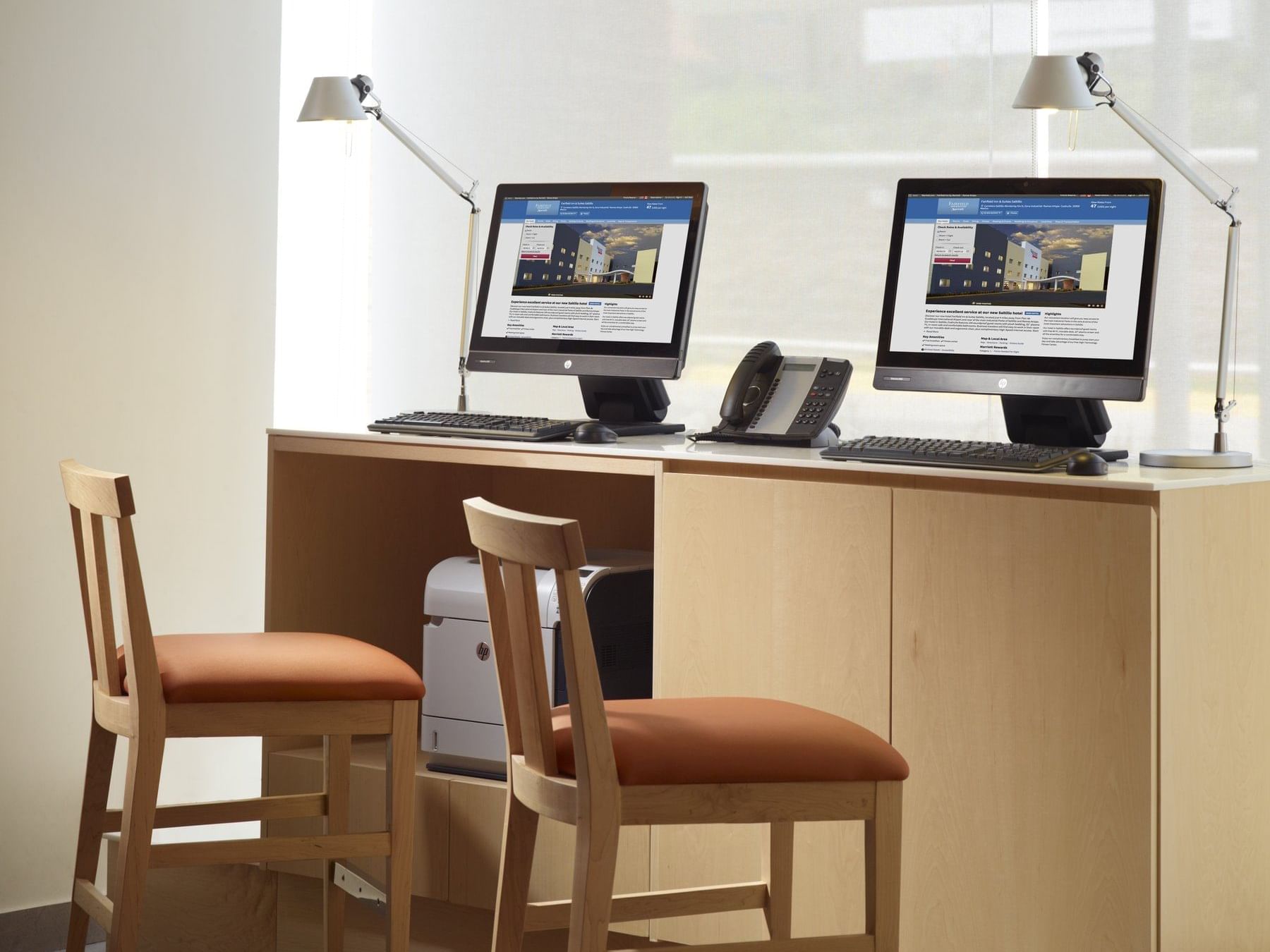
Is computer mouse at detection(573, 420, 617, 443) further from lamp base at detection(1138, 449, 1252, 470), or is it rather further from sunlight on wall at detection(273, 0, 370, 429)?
sunlight on wall at detection(273, 0, 370, 429)

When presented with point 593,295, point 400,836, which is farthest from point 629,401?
point 400,836

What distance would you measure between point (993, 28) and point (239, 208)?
1708 mm

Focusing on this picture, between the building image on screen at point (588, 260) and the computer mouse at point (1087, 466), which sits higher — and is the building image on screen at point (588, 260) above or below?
above

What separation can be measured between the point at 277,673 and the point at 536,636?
25.2 inches

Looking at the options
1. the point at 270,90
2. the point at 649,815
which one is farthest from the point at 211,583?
the point at 649,815

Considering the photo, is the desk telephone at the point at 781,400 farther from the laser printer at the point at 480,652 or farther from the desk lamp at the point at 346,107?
the desk lamp at the point at 346,107

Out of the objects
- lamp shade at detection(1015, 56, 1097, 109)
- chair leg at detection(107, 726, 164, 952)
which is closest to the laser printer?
chair leg at detection(107, 726, 164, 952)

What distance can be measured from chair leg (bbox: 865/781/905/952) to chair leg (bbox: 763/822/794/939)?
32cm

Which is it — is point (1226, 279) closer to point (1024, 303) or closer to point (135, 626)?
point (1024, 303)

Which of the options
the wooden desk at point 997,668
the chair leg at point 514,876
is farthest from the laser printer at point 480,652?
the chair leg at point 514,876

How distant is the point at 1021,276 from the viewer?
2.66 meters

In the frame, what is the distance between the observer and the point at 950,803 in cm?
237

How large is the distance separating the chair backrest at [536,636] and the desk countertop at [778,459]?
0.65m

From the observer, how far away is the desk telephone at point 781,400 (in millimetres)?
2799
